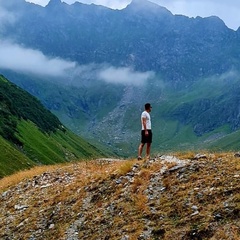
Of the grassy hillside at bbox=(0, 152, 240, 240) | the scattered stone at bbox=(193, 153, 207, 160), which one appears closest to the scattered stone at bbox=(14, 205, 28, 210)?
the grassy hillside at bbox=(0, 152, 240, 240)

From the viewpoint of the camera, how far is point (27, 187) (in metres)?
29.0

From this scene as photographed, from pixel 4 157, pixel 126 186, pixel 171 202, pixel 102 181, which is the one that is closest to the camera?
pixel 171 202

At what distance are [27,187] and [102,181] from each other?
7304mm

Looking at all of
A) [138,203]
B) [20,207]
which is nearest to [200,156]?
[138,203]

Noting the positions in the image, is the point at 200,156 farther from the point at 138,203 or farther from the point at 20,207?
the point at 20,207

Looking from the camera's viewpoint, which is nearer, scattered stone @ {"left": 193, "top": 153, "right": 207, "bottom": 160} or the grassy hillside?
the grassy hillside

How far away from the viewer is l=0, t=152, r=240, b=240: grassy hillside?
58.5 ft

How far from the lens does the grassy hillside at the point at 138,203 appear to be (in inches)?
702

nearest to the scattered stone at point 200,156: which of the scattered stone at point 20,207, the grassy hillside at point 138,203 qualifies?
the grassy hillside at point 138,203

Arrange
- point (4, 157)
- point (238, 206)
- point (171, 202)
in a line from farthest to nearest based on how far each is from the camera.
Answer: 1. point (4, 157)
2. point (171, 202)
3. point (238, 206)

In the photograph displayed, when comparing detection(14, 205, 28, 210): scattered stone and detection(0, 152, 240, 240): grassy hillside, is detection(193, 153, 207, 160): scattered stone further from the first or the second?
detection(14, 205, 28, 210): scattered stone

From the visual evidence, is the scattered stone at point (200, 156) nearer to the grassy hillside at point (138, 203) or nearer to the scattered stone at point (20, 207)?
the grassy hillside at point (138, 203)

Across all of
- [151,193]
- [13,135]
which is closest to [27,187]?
[151,193]

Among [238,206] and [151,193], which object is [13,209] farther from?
[238,206]
